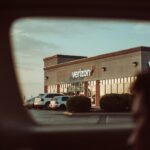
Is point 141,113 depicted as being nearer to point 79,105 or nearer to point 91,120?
point 91,120

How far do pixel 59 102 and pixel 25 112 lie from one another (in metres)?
29.0

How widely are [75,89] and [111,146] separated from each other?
43467 millimetres

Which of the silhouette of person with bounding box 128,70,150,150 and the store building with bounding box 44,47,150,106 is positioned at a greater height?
the store building with bounding box 44,47,150,106

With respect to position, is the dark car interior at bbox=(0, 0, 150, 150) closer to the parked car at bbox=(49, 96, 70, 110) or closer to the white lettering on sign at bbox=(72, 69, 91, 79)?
the parked car at bbox=(49, 96, 70, 110)

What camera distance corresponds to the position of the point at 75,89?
49.0 metres

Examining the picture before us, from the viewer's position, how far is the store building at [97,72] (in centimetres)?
3853

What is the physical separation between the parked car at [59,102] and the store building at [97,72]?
4.43m

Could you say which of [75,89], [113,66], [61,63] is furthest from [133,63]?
[61,63]

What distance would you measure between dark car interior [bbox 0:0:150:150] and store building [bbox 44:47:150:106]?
1083 inches

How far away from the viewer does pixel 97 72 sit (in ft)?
149

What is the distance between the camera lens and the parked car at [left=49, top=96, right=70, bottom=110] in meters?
33.9

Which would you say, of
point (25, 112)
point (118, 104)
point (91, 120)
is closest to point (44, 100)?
point (118, 104)

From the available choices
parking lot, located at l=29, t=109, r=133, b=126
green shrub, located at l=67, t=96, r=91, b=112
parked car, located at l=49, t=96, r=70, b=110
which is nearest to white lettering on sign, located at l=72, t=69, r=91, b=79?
parked car, located at l=49, t=96, r=70, b=110
